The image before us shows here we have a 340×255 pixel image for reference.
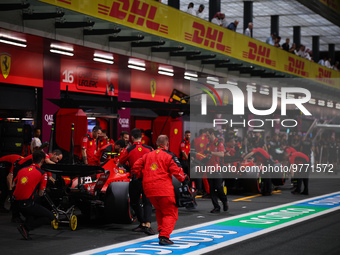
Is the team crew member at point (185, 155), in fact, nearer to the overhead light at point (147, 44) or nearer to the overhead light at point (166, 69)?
the overhead light at point (147, 44)

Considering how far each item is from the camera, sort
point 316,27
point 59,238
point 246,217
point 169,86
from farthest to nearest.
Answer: point 316,27, point 169,86, point 246,217, point 59,238

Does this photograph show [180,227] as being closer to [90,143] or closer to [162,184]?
[162,184]

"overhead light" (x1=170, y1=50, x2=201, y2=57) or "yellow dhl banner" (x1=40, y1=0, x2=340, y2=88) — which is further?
"overhead light" (x1=170, y1=50, x2=201, y2=57)

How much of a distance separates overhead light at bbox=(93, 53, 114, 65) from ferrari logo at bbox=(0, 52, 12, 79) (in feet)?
9.60

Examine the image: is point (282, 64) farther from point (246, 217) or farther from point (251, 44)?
point (246, 217)

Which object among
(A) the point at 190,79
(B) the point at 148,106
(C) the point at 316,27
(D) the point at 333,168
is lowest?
(D) the point at 333,168

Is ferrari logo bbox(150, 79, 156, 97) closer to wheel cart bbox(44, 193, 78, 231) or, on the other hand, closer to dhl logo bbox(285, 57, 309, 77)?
dhl logo bbox(285, 57, 309, 77)

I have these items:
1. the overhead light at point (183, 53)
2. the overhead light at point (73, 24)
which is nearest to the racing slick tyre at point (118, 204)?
the overhead light at point (73, 24)

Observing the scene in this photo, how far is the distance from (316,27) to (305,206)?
25950 millimetres

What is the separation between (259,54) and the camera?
74.7ft

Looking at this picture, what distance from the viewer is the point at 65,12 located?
12.9 metres

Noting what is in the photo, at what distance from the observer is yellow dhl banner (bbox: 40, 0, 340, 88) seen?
44.2ft

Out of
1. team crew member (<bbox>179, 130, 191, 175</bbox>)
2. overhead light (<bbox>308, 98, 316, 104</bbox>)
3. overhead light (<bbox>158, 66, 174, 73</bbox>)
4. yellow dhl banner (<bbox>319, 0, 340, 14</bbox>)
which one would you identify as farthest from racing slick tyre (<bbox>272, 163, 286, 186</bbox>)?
overhead light (<bbox>308, 98, 316, 104</bbox>)

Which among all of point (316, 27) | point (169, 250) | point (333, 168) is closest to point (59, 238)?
point (169, 250)
